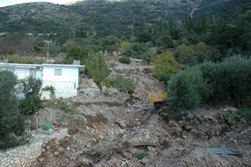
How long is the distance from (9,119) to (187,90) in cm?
1149

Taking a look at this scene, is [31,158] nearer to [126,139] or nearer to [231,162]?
[126,139]

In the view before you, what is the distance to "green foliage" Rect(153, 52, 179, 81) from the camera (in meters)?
38.6

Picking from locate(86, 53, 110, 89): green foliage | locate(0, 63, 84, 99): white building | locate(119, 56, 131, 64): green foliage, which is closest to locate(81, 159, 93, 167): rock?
locate(0, 63, 84, 99): white building

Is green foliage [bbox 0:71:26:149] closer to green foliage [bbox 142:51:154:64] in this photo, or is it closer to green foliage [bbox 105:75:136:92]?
green foliage [bbox 105:75:136:92]

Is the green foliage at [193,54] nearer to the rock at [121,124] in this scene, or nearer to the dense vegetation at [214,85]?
the dense vegetation at [214,85]

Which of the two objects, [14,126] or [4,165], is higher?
[14,126]

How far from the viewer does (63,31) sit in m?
76.6

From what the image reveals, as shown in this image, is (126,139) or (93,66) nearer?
(126,139)

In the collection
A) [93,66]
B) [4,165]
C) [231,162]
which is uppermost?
[93,66]

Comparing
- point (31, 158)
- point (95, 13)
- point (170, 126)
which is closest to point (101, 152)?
point (31, 158)

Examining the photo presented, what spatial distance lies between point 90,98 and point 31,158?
1130 cm

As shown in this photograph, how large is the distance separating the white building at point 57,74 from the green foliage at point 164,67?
12.4m

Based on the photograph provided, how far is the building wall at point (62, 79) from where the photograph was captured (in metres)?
28.2

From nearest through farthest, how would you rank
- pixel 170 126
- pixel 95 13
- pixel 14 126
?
pixel 14 126 < pixel 170 126 < pixel 95 13
